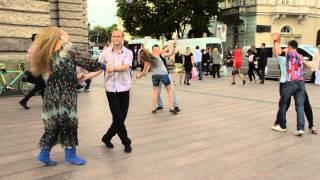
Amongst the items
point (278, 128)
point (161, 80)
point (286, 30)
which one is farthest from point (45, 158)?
point (286, 30)

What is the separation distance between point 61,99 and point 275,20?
157ft

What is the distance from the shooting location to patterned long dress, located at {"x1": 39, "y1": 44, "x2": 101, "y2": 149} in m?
5.67

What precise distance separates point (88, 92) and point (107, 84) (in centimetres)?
882

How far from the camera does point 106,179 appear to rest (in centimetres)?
543

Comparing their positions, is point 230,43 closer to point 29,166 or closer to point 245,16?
Result: point 245,16

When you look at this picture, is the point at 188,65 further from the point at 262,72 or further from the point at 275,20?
the point at 275,20

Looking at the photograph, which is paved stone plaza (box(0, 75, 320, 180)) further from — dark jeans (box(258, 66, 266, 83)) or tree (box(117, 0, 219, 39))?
tree (box(117, 0, 219, 39))

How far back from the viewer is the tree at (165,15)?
1789 inches

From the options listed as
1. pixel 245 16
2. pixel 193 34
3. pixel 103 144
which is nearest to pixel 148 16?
pixel 193 34

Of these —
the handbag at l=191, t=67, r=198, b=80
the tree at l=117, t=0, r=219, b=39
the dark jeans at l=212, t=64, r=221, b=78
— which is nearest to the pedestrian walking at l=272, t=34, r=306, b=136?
the handbag at l=191, t=67, r=198, b=80

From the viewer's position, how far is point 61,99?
223 inches

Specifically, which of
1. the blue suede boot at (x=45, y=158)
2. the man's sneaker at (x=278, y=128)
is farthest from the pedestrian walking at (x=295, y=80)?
the blue suede boot at (x=45, y=158)

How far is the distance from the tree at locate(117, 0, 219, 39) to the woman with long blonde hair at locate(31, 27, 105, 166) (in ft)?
129

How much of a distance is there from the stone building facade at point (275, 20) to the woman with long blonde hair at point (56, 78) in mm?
45509
